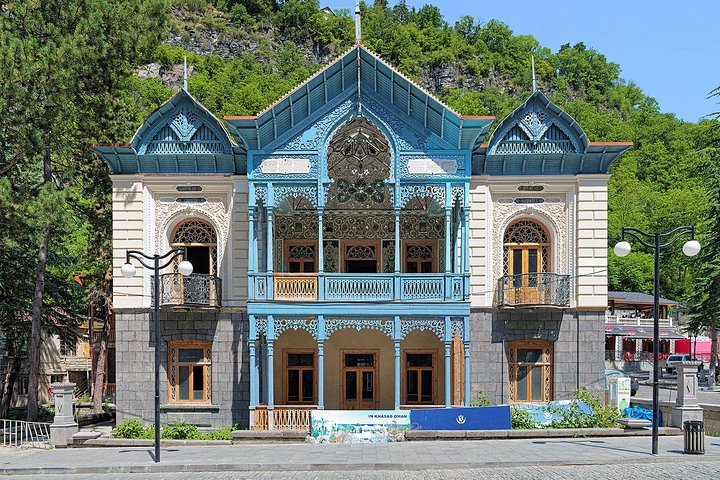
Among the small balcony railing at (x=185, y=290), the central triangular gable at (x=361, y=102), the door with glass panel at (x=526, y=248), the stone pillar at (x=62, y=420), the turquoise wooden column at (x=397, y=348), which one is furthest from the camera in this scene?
the door with glass panel at (x=526, y=248)

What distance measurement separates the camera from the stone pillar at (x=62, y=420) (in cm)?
2234

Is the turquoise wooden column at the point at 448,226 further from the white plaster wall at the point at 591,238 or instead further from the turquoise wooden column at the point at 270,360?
the turquoise wooden column at the point at 270,360

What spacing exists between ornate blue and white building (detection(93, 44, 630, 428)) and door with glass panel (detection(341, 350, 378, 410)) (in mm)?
43

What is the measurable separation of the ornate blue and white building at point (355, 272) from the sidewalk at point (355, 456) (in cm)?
285

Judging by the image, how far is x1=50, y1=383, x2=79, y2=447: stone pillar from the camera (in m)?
22.3

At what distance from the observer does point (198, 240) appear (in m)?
25.8

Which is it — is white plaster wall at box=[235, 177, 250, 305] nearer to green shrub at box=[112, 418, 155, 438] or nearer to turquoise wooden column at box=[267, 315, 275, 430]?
turquoise wooden column at box=[267, 315, 275, 430]

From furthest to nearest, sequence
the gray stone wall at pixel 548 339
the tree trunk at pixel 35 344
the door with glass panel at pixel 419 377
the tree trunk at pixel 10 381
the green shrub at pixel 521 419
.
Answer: the tree trunk at pixel 10 381 → the tree trunk at pixel 35 344 → the door with glass panel at pixel 419 377 → the gray stone wall at pixel 548 339 → the green shrub at pixel 521 419

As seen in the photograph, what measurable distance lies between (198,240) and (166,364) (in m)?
3.75

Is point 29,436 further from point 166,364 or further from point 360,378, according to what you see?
point 360,378

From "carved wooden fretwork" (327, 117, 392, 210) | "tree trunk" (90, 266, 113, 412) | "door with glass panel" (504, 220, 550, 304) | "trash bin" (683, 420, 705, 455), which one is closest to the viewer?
"trash bin" (683, 420, 705, 455)

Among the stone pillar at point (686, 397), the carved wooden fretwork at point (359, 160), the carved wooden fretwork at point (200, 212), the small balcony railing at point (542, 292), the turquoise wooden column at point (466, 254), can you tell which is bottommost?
the stone pillar at point (686, 397)

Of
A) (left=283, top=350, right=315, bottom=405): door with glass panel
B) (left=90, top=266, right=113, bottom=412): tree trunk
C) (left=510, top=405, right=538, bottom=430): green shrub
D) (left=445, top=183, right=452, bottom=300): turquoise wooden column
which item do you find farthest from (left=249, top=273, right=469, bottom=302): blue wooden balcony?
(left=90, top=266, right=113, bottom=412): tree trunk

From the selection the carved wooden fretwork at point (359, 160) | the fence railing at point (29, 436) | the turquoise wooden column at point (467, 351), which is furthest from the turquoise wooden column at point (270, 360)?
the fence railing at point (29, 436)
